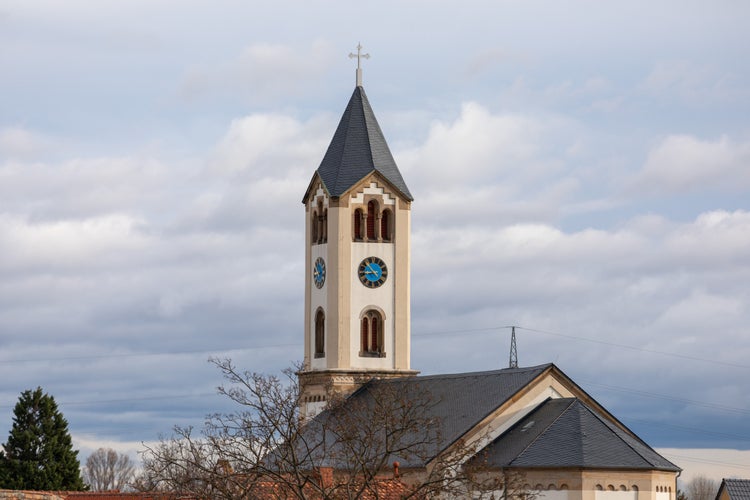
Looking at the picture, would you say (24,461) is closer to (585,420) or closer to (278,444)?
(585,420)

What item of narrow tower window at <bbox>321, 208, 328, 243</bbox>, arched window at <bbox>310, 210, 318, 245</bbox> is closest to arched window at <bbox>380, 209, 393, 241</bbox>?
narrow tower window at <bbox>321, 208, 328, 243</bbox>

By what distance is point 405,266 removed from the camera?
76.8 metres

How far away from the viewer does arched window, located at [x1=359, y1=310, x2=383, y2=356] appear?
75500mm

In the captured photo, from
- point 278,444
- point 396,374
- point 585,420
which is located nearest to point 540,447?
point 585,420

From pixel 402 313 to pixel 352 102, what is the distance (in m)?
Result: 11.3

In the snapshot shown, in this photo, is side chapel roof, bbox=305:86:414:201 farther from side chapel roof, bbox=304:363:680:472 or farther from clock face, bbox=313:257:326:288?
side chapel roof, bbox=304:363:680:472

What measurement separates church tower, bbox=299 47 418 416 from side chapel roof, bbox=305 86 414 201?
0.05 meters

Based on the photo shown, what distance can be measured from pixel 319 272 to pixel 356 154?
614 cm

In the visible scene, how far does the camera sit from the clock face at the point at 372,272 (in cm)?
7594

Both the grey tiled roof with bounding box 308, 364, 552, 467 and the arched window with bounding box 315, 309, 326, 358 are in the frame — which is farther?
the arched window with bounding box 315, 309, 326, 358

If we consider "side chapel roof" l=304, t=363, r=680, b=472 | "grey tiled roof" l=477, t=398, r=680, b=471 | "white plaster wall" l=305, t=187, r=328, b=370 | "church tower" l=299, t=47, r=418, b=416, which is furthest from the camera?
"white plaster wall" l=305, t=187, r=328, b=370

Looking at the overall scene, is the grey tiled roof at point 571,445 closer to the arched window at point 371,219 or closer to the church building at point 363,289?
the church building at point 363,289

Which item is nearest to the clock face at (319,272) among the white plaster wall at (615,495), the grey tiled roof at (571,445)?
the grey tiled roof at (571,445)

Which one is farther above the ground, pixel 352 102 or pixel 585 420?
pixel 352 102
